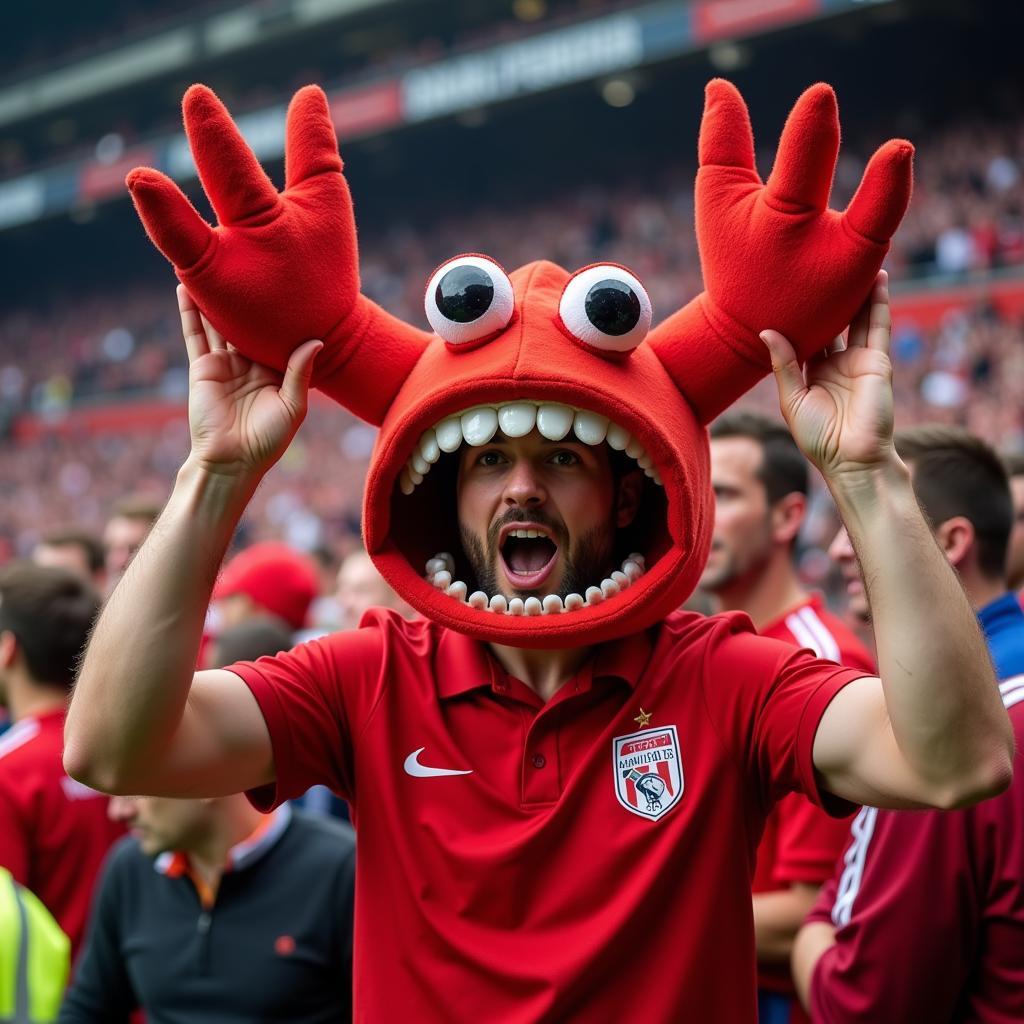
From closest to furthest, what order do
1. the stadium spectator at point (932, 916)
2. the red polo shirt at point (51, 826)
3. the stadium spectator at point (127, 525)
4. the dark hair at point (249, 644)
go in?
the stadium spectator at point (932, 916), the red polo shirt at point (51, 826), the dark hair at point (249, 644), the stadium spectator at point (127, 525)

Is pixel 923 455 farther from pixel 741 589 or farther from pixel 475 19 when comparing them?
pixel 475 19

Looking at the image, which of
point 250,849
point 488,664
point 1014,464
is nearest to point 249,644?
point 250,849

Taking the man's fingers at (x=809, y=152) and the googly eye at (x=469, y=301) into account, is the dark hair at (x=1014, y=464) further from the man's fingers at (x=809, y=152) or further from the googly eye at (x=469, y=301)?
the googly eye at (x=469, y=301)

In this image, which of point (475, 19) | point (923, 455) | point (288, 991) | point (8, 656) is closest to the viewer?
point (288, 991)

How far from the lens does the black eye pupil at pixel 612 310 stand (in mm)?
1891

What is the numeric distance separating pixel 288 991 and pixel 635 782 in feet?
3.27

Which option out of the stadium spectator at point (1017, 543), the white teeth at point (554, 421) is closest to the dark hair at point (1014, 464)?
the stadium spectator at point (1017, 543)

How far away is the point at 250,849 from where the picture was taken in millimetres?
2590

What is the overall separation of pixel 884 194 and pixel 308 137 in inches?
33.1

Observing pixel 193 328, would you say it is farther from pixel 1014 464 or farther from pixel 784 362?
pixel 1014 464

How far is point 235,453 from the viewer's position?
1.84 m

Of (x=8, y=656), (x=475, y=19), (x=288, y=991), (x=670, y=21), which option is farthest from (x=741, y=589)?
(x=475, y=19)

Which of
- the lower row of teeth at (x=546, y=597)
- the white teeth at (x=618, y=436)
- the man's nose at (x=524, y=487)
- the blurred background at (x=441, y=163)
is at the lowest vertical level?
the lower row of teeth at (x=546, y=597)

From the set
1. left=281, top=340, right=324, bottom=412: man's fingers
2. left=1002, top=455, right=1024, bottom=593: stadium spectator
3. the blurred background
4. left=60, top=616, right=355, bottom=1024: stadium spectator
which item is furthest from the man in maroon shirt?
the blurred background
